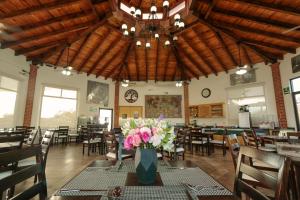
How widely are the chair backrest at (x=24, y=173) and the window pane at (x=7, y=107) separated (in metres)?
7.26

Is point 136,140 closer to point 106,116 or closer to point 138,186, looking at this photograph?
point 138,186

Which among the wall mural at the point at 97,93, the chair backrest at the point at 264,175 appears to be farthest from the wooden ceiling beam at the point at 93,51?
the chair backrest at the point at 264,175

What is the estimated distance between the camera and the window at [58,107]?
27.9 ft

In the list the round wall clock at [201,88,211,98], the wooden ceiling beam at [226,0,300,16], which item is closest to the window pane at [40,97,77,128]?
the round wall clock at [201,88,211,98]

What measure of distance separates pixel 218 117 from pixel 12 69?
9.96 metres

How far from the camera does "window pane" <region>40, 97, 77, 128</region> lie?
8484mm

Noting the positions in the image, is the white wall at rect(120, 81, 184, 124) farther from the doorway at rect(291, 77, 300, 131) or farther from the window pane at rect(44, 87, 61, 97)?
the doorway at rect(291, 77, 300, 131)

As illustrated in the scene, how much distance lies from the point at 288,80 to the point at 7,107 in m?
11.5

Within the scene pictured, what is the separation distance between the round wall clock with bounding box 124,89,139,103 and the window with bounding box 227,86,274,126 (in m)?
5.56

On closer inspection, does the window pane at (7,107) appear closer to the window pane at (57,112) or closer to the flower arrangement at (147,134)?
the window pane at (57,112)

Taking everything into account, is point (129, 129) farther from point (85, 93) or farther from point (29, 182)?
point (85, 93)

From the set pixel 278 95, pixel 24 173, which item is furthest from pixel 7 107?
pixel 278 95

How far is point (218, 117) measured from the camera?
9.36 metres

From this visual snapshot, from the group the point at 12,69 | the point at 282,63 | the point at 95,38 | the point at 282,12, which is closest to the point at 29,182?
the point at 12,69
